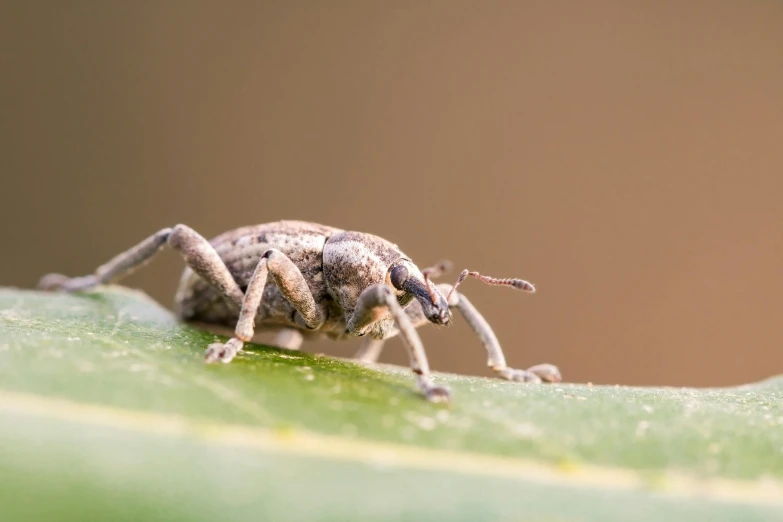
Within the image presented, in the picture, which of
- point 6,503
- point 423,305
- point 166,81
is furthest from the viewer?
point 166,81

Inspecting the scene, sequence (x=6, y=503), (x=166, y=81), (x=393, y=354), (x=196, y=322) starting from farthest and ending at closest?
1. (x=166, y=81)
2. (x=393, y=354)
3. (x=196, y=322)
4. (x=6, y=503)

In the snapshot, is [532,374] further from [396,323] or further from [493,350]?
[396,323]

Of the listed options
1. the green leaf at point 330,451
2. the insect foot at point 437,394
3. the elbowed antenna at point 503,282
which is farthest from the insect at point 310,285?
the green leaf at point 330,451

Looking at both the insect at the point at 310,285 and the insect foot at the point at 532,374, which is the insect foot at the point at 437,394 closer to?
the insect at the point at 310,285

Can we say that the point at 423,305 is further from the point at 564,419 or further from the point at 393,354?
the point at 393,354

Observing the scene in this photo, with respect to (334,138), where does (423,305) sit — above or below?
below

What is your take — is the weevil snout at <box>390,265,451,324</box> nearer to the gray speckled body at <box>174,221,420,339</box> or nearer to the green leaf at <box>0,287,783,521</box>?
the gray speckled body at <box>174,221,420,339</box>

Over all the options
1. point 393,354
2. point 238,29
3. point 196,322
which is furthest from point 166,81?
point 196,322
